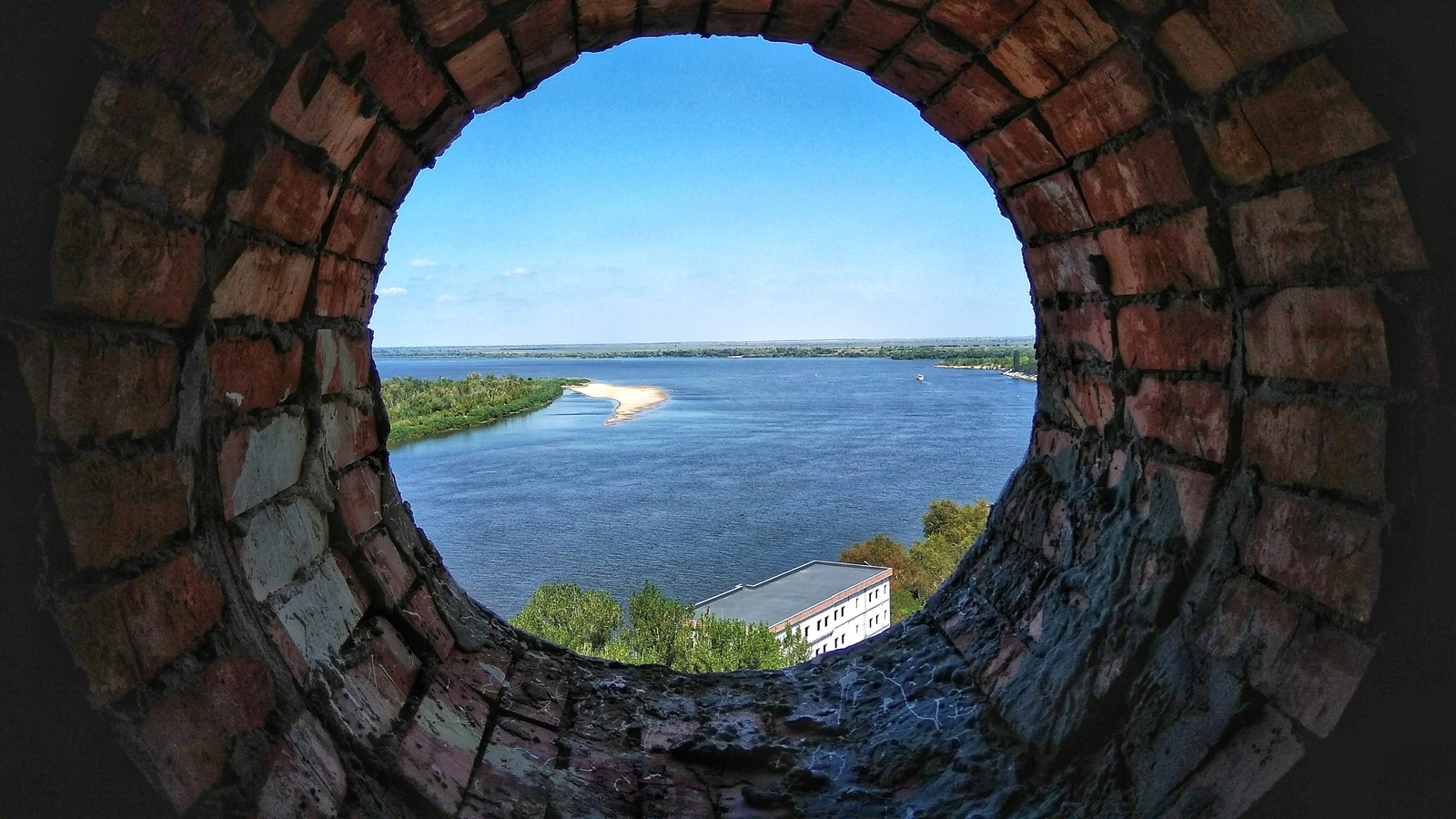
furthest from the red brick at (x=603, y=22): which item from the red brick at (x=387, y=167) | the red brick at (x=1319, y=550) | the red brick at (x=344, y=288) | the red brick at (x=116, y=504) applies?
the red brick at (x=1319, y=550)

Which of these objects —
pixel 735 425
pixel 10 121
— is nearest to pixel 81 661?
pixel 10 121

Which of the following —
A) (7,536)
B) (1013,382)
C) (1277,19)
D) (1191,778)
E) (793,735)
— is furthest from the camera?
(1013,382)

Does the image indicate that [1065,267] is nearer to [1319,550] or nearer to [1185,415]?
[1185,415]

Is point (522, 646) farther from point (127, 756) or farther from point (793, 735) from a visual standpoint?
point (127, 756)

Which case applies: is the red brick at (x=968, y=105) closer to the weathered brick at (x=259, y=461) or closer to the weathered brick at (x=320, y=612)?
the weathered brick at (x=259, y=461)

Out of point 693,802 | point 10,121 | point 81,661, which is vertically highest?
point 10,121

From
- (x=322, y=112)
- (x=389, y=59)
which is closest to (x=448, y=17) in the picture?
(x=389, y=59)

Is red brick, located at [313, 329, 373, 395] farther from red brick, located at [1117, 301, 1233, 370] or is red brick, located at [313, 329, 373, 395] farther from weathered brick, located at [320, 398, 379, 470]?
red brick, located at [1117, 301, 1233, 370]

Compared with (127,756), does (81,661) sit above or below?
above
